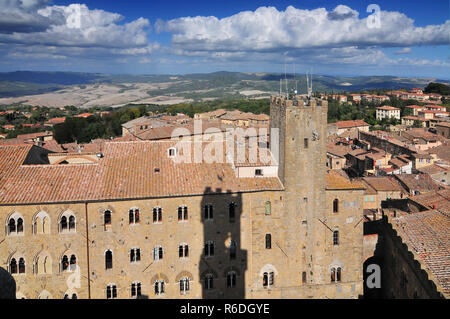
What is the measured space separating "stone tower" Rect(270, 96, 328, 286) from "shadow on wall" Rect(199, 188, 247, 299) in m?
3.80

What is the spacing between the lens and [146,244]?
2814 cm

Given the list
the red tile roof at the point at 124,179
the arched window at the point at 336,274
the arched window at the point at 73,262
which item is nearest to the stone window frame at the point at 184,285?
the red tile roof at the point at 124,179

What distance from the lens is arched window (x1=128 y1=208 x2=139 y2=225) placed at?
2773 centimetres

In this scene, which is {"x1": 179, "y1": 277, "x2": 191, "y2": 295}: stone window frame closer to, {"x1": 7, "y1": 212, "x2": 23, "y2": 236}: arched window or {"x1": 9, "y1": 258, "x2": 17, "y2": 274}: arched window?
{"x1": 9, "y1": 258, "x2": 17, "y2": 274}: arched window

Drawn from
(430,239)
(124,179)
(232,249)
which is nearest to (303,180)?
(232,249)

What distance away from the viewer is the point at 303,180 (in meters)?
30.0

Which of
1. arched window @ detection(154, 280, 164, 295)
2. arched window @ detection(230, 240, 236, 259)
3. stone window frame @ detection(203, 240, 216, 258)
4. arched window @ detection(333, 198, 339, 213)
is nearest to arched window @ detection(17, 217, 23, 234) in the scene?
arched window @ detection(154, 280, 164, 295)

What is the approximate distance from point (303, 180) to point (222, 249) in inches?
314

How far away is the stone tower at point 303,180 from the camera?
29750 millimetres

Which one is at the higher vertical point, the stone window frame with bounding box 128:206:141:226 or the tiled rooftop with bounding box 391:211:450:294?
the stone window frame with bounding box 128:206:141:226

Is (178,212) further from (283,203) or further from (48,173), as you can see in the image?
(48,173)

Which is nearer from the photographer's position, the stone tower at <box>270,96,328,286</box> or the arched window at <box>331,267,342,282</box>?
the stone tower at <box>270,96,328,286</box>

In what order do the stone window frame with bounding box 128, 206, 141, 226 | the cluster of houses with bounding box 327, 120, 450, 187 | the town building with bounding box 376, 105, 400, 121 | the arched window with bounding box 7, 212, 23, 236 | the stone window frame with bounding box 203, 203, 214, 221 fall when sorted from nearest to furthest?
the arched window with bounding box 7, 212, 23, 236
the stone window frame with bounding box 128, 206, 141, 226
the stone window frame with bounding box 203, 203, 214, 221
the cluster of houses with bounding box 327, 120, 450, 187
the town building with bounding box 376, 105, 400, 121
